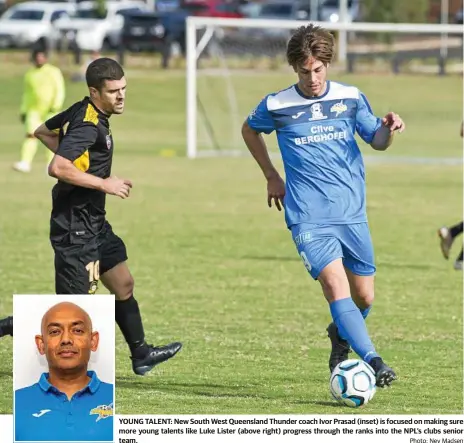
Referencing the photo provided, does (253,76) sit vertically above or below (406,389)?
above

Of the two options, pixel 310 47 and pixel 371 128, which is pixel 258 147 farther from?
pixel 310 47

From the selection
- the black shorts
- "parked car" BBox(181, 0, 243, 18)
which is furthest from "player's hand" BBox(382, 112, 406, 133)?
"parked car" BBox(181, 0, 243, 18)

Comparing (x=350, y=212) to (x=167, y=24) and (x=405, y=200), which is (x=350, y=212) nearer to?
(x=405, y=200)

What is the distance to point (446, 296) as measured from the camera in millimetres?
11977

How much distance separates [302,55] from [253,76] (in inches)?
888

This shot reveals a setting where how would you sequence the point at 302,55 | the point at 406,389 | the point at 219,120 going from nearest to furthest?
the point at 302,55
the point at 406,389
the point at 219,120

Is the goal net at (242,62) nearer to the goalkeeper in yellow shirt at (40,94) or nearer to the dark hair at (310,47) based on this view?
the goalkeeper in yellow shirt at (40,94)

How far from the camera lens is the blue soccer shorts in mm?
7441

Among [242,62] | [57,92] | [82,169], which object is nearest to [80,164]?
[82,169]

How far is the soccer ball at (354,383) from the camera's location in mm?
7188

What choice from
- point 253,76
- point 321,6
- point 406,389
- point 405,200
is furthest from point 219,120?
point 321,6

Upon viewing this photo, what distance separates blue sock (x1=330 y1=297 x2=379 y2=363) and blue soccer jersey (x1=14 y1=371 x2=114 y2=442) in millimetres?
1694

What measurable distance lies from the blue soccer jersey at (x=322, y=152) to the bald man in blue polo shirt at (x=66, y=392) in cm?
178

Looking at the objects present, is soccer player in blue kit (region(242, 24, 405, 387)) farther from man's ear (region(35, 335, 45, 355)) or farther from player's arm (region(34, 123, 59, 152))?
man's ear (region(35, 335, 45, 355))
